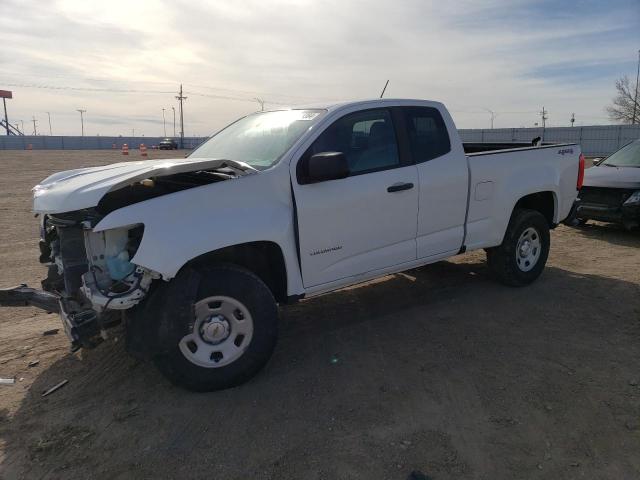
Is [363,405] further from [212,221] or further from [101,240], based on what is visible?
[101,240]

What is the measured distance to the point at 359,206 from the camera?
4.22 m

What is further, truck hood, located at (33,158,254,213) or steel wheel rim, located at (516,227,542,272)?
steel wheel rim, located at (516,227,542,272)

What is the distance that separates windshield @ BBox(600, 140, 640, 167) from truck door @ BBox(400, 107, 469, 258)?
612 cm

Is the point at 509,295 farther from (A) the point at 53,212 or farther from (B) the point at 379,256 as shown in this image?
(A) the point at 53,212

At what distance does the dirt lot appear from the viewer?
2945 mm

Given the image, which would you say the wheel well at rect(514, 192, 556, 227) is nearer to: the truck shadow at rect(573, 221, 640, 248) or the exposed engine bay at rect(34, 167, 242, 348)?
the truck shadow at rect(573, 221, 640, 248)

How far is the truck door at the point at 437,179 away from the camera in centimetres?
475

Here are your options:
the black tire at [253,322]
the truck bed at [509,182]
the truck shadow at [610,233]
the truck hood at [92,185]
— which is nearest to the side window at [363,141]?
the truck hood at [92,185]

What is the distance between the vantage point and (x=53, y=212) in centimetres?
338

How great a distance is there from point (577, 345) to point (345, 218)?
229cm

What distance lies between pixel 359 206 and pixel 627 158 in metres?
7.89

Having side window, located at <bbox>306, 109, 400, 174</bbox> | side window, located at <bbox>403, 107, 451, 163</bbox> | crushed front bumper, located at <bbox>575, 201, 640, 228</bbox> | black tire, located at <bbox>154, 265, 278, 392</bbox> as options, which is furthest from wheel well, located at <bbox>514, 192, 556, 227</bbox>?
black tire, located at <bbox>154, 265, 278, 392</bbox>

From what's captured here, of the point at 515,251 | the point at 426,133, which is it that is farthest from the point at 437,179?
the point at 515,251

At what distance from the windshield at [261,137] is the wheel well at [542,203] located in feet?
10.0
